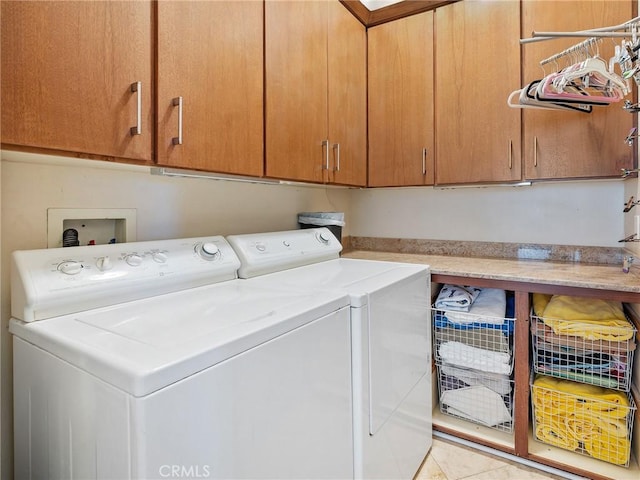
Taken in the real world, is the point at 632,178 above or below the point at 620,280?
above

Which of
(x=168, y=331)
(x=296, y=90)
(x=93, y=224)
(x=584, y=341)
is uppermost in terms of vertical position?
(x=296, y=90)

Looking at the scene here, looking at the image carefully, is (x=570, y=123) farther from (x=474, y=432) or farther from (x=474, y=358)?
(x=474, y=432)

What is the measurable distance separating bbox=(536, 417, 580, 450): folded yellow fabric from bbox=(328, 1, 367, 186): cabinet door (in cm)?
151

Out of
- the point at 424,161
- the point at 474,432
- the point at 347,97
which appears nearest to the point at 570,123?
the point at 424,161

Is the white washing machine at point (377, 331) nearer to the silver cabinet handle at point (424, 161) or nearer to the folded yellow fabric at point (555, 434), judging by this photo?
the folded yellow fabric at point (555, 434)

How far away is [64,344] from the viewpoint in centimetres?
75

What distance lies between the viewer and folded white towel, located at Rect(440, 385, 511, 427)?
1775 millimetres

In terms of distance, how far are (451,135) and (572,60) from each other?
0.60m

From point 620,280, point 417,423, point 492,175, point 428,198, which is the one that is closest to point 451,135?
point 492,175

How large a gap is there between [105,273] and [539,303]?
1.86 meters

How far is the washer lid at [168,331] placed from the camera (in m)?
0.64

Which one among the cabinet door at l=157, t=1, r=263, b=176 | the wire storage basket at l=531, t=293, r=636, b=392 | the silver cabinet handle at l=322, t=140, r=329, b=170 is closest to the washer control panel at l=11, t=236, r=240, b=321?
the cabinet door at l=157, t=1, r=263, b=176

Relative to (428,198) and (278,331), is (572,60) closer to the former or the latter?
(428,198)

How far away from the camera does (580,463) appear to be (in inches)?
62.2
